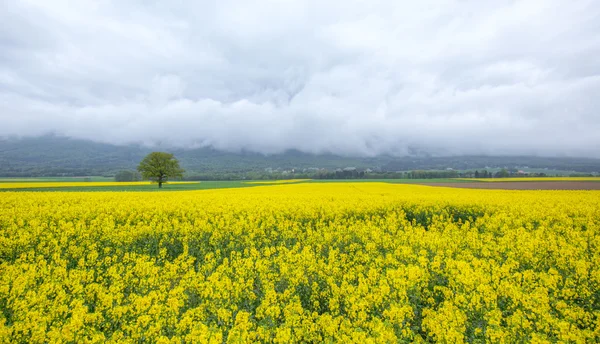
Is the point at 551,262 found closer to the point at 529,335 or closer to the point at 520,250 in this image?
the point at 520,250

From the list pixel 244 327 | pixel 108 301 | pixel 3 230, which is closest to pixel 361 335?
pixel 244 327

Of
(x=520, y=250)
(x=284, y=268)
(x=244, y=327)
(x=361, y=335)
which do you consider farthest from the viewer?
(x=520, y=250)

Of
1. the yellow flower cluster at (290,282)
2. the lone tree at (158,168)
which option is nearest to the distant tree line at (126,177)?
the lone tree at (158,168)

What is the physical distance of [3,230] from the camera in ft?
33.2

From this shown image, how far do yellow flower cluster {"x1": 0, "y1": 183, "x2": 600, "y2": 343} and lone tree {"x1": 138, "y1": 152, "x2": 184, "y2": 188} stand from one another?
47.5m

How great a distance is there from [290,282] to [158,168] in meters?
58.5

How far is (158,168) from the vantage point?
5728 centimetres

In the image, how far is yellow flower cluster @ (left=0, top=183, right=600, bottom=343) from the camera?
14.9ft

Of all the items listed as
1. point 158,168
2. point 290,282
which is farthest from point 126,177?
point 290,282

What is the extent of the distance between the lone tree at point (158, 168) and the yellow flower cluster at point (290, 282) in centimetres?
4747

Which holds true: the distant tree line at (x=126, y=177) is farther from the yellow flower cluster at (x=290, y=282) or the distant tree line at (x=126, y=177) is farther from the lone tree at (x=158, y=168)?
A: the yellow flower cluster at (x=290, y=282)

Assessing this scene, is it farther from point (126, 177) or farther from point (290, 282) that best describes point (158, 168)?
point (290, 282)

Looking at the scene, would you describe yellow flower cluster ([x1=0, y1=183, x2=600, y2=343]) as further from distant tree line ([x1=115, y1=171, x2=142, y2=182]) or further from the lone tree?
distant tree line ([x1=115, y1=171, x2=142, y2=182])

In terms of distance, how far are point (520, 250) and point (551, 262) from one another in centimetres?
71
